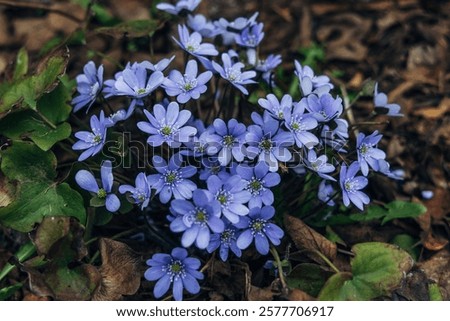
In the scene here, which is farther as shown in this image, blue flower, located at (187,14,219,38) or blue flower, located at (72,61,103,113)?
blue flower, located at (187,14,219,38)

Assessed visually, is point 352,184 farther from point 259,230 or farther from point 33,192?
point 33,192

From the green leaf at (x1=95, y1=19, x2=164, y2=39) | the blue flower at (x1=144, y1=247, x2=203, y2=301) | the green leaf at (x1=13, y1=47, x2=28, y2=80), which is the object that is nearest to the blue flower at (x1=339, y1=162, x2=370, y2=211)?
the blue flower at (x1=144, y1=247, x2=203, y2=301)

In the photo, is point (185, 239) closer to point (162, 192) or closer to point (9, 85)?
point (162, 192)

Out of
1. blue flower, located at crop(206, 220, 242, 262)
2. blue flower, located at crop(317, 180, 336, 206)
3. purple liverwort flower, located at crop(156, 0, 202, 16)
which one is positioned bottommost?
blue flower, located at crop(317, 180, 336, 206)

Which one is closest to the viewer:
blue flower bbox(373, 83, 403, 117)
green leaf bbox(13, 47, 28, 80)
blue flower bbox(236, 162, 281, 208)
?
blue flower bbox(236, 162, 281, 208)

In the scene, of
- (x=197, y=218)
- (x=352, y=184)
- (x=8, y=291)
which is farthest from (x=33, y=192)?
(x=352, y=184)

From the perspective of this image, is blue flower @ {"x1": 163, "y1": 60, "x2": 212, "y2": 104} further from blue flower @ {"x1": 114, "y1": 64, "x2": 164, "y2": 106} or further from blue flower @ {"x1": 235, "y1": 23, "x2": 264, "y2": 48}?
blue flower @ {"x1": 235, "y1": 23, "x2": 264, "y2": 48}

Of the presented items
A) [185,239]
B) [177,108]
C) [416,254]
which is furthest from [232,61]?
[416,254]
